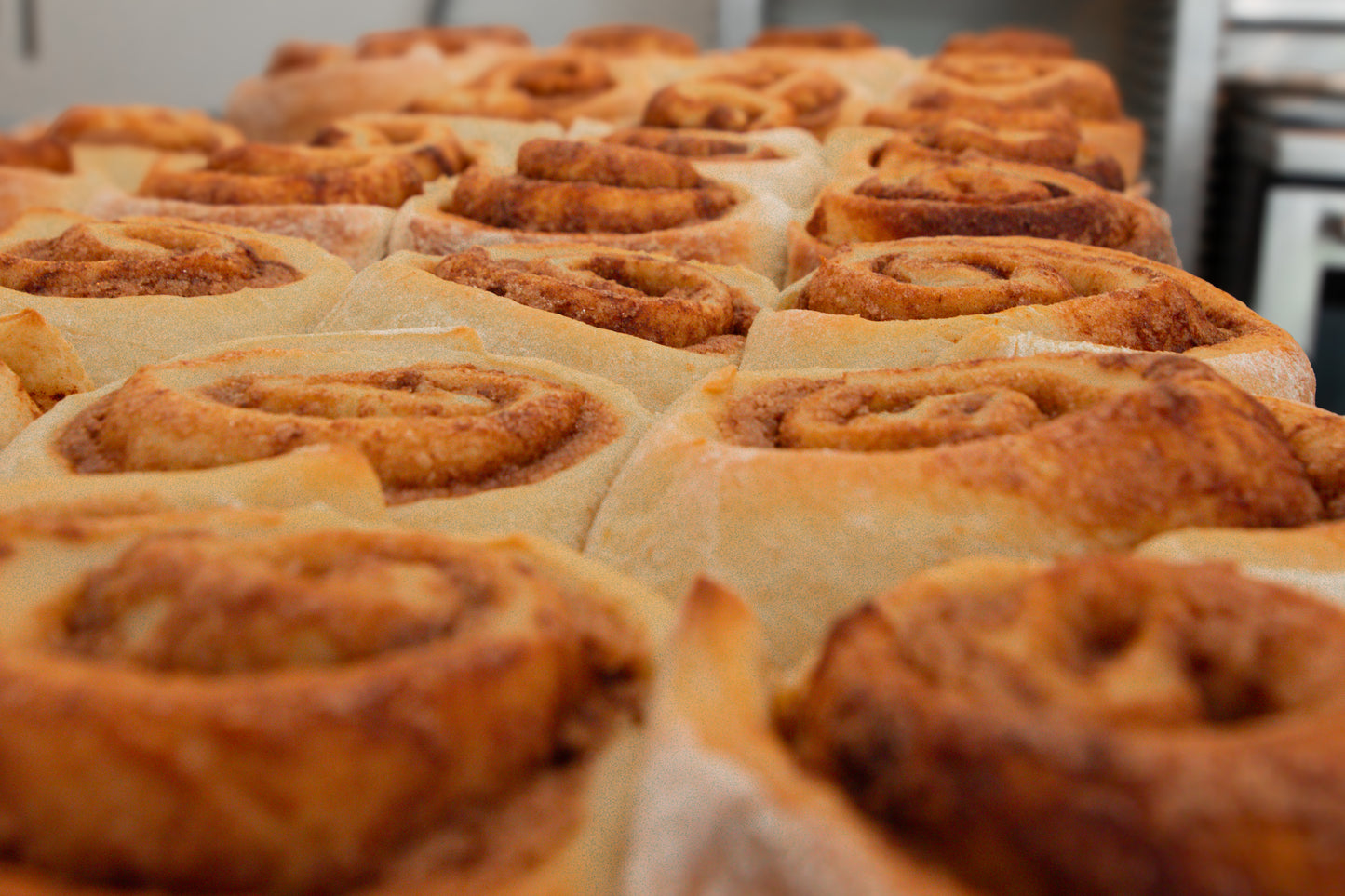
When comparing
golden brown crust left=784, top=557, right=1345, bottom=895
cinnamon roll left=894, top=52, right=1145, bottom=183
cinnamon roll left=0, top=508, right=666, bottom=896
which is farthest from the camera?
cinnamon roll left=894, top=52, right=1145, bottom=183

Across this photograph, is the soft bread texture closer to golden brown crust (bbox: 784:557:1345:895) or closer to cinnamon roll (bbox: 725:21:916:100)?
cinnamon roll (bbox: 725:21:916:100)

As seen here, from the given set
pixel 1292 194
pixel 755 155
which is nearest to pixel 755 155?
pixel 755 155

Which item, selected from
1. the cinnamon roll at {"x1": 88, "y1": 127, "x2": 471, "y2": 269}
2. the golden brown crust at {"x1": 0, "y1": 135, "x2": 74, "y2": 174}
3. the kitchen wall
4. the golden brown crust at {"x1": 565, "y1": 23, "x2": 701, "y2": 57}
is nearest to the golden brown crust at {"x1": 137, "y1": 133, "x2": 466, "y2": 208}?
the cinnamon roll at {"x1": 88, "y1": 127, "x2": 471, "y2": 269}

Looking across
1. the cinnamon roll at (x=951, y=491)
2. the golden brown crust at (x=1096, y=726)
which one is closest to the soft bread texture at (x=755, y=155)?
the cinnamon roll at (x=951, y=491)

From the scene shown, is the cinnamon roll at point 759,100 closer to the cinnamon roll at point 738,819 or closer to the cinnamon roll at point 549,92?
the cinnamon roll at point 549,92

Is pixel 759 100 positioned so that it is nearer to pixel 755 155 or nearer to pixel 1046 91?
pixel 755 155

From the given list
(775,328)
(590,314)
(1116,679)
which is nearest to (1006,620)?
(1116,679)

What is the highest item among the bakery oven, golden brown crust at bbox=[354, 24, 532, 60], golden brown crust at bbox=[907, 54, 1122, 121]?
golden brown crust at bbox=[354, 24, 532, 60]
